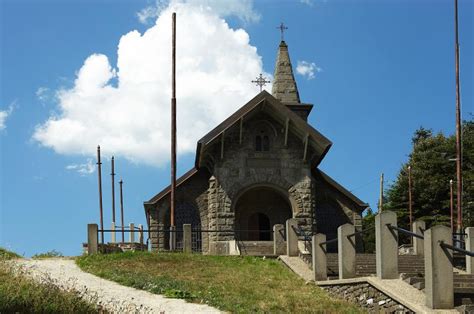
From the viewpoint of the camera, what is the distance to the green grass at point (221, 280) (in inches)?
576

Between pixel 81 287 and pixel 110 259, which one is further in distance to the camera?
pixel 110 259

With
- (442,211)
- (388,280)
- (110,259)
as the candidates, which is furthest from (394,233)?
(442,211)

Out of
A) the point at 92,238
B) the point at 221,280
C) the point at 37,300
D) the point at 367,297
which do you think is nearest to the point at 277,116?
the point at 92,238

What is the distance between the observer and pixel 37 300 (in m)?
11.7

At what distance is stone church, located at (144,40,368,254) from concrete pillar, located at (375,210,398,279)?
1415cm

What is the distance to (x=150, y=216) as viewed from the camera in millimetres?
33594

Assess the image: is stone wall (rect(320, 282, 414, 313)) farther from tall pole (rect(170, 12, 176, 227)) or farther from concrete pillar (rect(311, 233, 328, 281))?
tall pole (rect(170, 12, 176, 227))

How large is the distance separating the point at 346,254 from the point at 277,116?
1524cm

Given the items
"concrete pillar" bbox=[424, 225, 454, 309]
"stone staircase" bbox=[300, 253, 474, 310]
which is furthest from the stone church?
"concrete pillar" bbox=[424, 225, 454, 309]

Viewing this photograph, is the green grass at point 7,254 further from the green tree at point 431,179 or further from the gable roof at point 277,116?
the green tree at point 431,179

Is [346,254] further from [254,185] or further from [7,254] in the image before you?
[254,185]

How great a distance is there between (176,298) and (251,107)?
56.4 ft

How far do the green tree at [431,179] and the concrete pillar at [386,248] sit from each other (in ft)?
108

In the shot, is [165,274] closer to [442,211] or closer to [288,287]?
[288,287]
